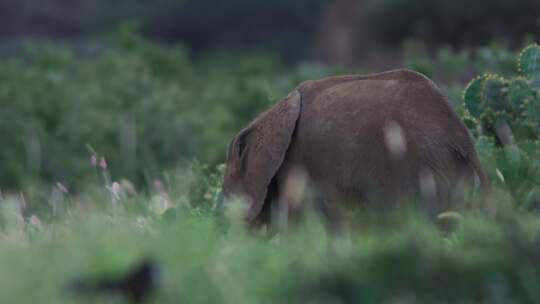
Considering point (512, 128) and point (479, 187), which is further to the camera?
point (512, 128)

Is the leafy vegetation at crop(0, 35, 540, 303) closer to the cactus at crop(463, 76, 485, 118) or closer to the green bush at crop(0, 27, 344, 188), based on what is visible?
the cactus at crop(463, 76, 485, 118)

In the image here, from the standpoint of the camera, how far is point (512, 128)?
8.09 m

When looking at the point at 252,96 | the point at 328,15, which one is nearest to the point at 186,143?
the point at 252,96

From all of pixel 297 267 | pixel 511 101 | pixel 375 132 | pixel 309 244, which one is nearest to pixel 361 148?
pixel 375 132

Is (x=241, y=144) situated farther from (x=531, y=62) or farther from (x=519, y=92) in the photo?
(x=531, y=62)

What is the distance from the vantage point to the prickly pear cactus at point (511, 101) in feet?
25.3

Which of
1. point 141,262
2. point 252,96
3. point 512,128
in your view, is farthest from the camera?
point 252,96

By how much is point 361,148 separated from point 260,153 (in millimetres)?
703

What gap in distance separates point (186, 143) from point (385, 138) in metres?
11.4

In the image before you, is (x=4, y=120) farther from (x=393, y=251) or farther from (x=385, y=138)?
(x=393, y=251)

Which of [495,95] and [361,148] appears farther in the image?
[495,95]

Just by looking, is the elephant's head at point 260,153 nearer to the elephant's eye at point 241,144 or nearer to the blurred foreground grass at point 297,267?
the elephant's eye at point 241,144

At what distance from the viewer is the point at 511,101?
781 centimetres

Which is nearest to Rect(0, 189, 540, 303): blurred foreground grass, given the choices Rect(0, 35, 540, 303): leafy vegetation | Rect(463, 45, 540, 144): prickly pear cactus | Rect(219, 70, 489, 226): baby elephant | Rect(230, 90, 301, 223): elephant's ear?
Rect(0, 35, 540, 303): leafy vegetation
